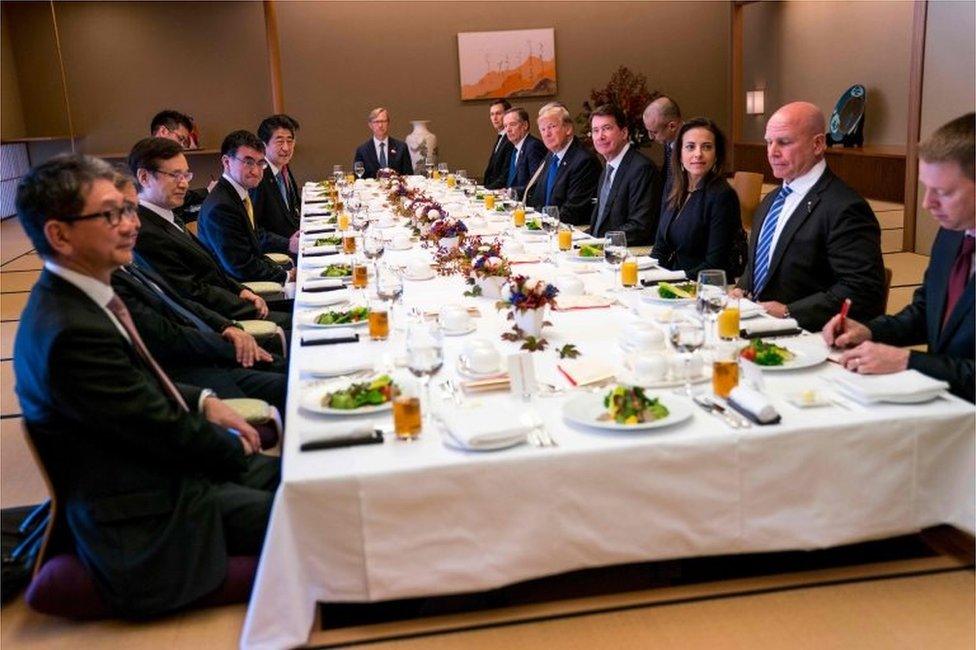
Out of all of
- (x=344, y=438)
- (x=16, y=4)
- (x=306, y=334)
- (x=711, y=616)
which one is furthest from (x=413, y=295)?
(x=16, y=4)

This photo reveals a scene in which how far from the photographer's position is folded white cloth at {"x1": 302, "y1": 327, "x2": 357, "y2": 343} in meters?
2.59

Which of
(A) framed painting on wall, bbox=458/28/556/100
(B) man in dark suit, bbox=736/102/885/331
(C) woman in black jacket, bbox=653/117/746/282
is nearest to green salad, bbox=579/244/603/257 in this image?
(C) woman in black jacket, bbox=653/117/746/282

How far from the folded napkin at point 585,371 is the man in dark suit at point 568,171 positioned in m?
3.76

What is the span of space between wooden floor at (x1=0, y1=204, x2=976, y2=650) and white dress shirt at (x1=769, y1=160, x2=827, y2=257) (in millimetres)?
1427

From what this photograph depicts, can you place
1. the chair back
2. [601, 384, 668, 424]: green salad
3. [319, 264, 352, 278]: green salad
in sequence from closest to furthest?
1. [601, 384, 668, 424]: green salad
2. [319, 264, 352, 278]: green salad
3. the chair back

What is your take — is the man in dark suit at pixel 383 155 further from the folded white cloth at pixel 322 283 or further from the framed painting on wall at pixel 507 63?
the folded white cloth at pixel 322 283

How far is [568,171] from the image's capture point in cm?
605

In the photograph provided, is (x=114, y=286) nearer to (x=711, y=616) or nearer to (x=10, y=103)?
(x=711, y=616)

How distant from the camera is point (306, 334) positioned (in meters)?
2.62

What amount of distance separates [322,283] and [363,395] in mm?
1521

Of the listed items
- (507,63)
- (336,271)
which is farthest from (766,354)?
(507,63)

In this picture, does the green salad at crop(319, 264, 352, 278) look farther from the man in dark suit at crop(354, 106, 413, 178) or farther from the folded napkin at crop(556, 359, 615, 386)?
the man in dark suit at crop(354, 106, 413, 178)

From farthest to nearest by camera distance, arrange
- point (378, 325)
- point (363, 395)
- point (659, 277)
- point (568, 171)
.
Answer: point (568, 171)
point (659, 277)
point (378, 325)
point (363, 395)

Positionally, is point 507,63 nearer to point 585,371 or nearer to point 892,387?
point 585,371
